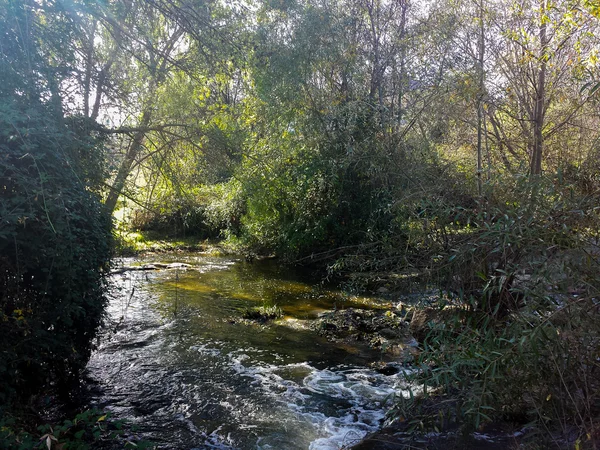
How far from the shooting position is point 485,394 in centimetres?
371

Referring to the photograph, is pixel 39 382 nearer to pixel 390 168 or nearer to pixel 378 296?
pixel 390 168

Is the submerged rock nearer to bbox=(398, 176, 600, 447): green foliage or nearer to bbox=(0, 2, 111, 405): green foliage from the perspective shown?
bbox=(398, 176, 600, 447): green foliage

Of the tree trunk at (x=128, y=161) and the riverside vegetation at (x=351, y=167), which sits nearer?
the riverside vegetation at (x=351, y=167)

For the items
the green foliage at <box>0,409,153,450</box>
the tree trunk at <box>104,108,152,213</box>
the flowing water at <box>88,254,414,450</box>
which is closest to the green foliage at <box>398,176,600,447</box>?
the flowing water at <box>88,254,414,450</box>

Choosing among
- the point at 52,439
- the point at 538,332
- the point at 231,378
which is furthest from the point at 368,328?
the point at 52,439

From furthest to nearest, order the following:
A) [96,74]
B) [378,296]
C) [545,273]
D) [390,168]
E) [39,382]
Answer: [378,296], [390,168], [96,74], [39,382], [545,273]

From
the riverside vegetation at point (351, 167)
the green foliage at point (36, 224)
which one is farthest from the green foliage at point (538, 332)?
the green foliage at point (36, 224)

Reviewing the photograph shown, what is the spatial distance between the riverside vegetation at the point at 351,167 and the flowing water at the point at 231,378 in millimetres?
1115

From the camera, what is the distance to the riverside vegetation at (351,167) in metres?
3.94

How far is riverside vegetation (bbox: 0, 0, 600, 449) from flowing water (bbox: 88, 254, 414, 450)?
1115mm

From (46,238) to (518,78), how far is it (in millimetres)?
12640

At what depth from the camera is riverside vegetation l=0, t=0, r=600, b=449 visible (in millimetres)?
3936

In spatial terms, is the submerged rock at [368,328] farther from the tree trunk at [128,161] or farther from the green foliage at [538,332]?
the tree trunk at [128,161]

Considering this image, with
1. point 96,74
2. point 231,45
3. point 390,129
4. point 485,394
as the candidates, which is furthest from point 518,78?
point 485,394
